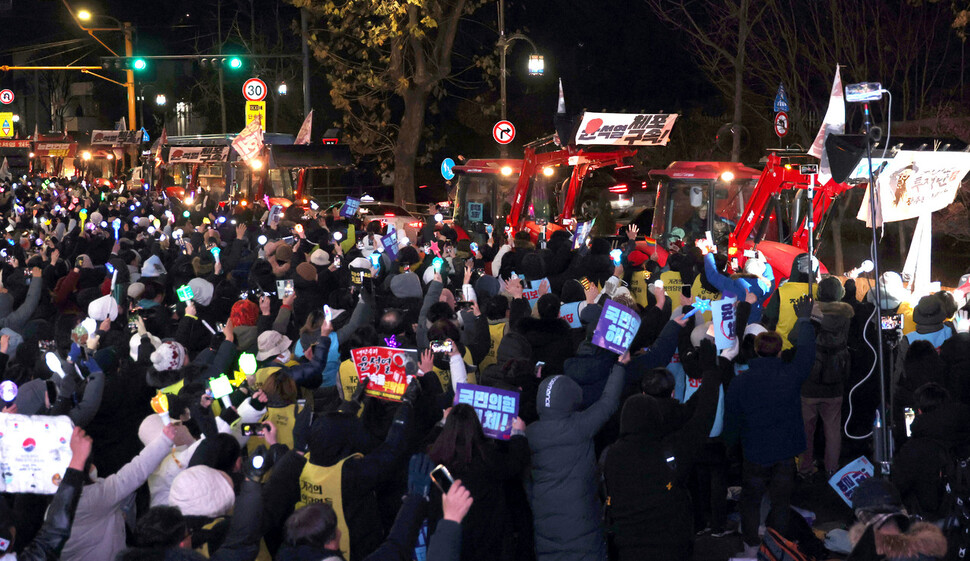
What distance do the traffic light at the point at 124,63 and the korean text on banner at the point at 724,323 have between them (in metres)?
24.0

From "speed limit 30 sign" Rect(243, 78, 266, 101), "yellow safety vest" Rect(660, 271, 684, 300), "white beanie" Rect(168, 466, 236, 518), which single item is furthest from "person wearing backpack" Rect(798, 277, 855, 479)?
"speed limit 30 sign" Rect(243, 78, 266, 101)

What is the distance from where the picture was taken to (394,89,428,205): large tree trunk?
30922 millimetres

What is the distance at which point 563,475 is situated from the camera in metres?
5.79

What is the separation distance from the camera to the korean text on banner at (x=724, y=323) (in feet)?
23.3

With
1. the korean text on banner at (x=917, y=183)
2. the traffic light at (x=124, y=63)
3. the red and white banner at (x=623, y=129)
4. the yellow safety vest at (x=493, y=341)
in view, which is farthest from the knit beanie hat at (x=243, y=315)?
the traffic light at (x=124, y=63)

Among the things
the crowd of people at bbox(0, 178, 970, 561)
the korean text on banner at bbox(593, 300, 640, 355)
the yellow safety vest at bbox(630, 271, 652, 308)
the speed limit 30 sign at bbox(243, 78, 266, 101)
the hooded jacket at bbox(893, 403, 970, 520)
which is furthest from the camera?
the speed limit 30 sign at bbox(243, 78, 266, 101)

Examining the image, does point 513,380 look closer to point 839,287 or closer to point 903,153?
point 839,287

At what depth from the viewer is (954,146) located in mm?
11031

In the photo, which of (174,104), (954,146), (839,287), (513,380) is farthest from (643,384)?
(174,104)

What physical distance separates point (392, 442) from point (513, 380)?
1.23 metres

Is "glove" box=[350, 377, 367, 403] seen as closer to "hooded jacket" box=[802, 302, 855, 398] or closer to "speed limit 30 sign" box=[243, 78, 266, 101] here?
"hooded jacket" box=[802, 302, 855, 398]

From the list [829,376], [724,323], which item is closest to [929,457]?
[724,323]

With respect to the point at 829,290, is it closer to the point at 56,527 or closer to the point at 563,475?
the point at 563,475

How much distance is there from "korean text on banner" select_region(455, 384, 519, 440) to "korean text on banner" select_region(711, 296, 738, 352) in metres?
2.07
